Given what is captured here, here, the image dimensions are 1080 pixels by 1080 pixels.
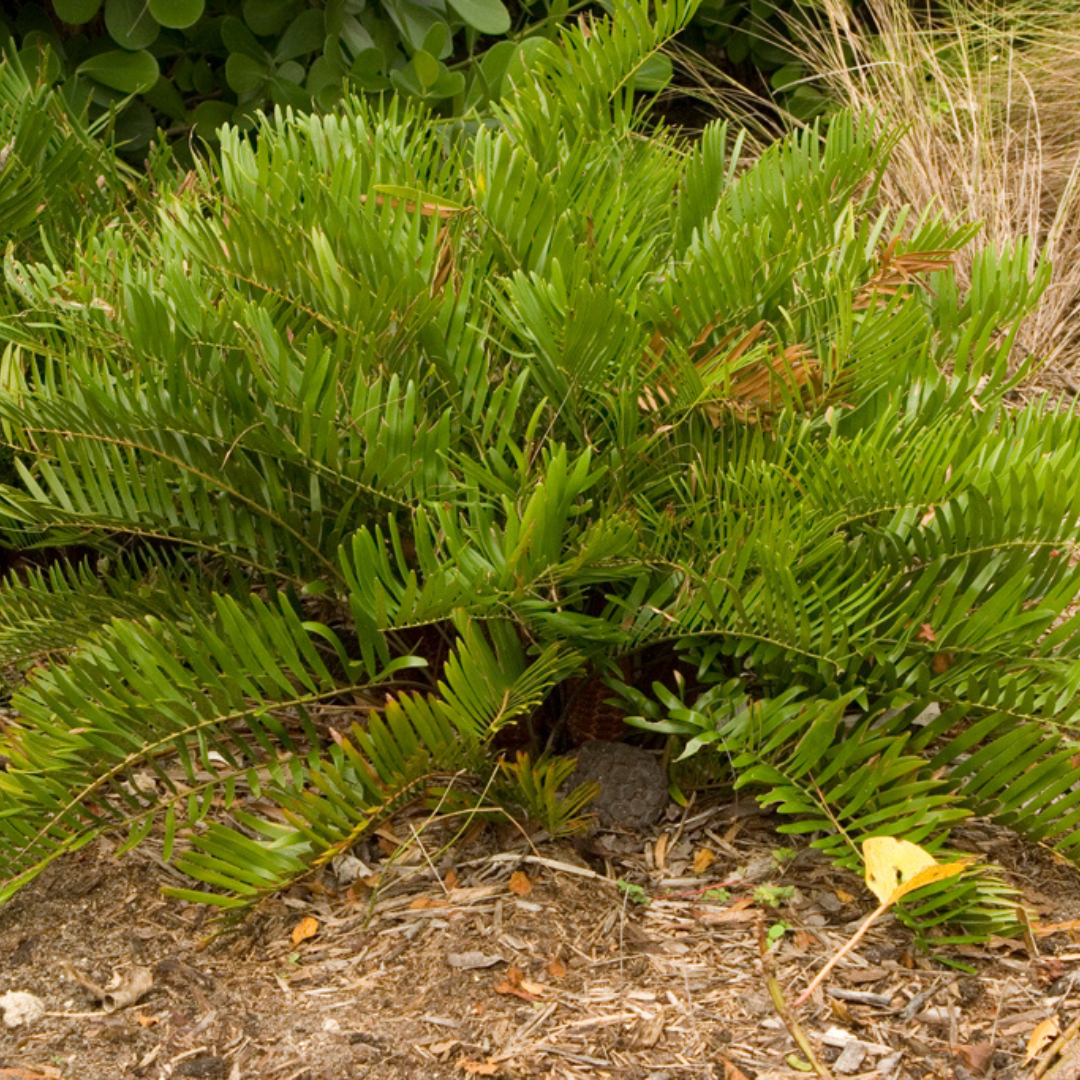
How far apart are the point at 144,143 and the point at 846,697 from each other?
2.69m

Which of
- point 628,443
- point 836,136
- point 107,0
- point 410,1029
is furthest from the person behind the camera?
point 107,0

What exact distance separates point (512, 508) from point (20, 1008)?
79 cm

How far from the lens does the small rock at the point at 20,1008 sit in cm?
147

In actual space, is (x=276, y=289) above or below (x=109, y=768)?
above

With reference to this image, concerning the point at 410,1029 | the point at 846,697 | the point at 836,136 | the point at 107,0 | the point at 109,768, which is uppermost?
the point at 107,0

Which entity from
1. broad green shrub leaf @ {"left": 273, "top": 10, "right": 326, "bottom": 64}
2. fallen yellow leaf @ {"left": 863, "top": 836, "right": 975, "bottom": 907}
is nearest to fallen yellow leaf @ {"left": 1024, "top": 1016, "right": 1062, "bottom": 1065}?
fallen yellow leaf @ {"left": 863, "top": 836, "right": 975, "bottom": 907}

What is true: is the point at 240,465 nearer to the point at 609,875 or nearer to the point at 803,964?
the point at 609,875

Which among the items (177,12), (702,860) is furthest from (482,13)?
(702,860)

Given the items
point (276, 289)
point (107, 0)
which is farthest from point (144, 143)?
point (276, 289)

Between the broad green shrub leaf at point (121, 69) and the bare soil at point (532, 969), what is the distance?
6.69ft

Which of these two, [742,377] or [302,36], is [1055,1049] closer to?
[742,377]

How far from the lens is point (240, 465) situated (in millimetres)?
1727

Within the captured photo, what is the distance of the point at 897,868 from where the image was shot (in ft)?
4.14

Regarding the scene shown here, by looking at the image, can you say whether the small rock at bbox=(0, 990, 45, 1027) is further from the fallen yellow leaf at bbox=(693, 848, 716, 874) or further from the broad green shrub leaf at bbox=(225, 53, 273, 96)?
the broad green shrub leaf at bbox=(225, 53, 273, 96)
